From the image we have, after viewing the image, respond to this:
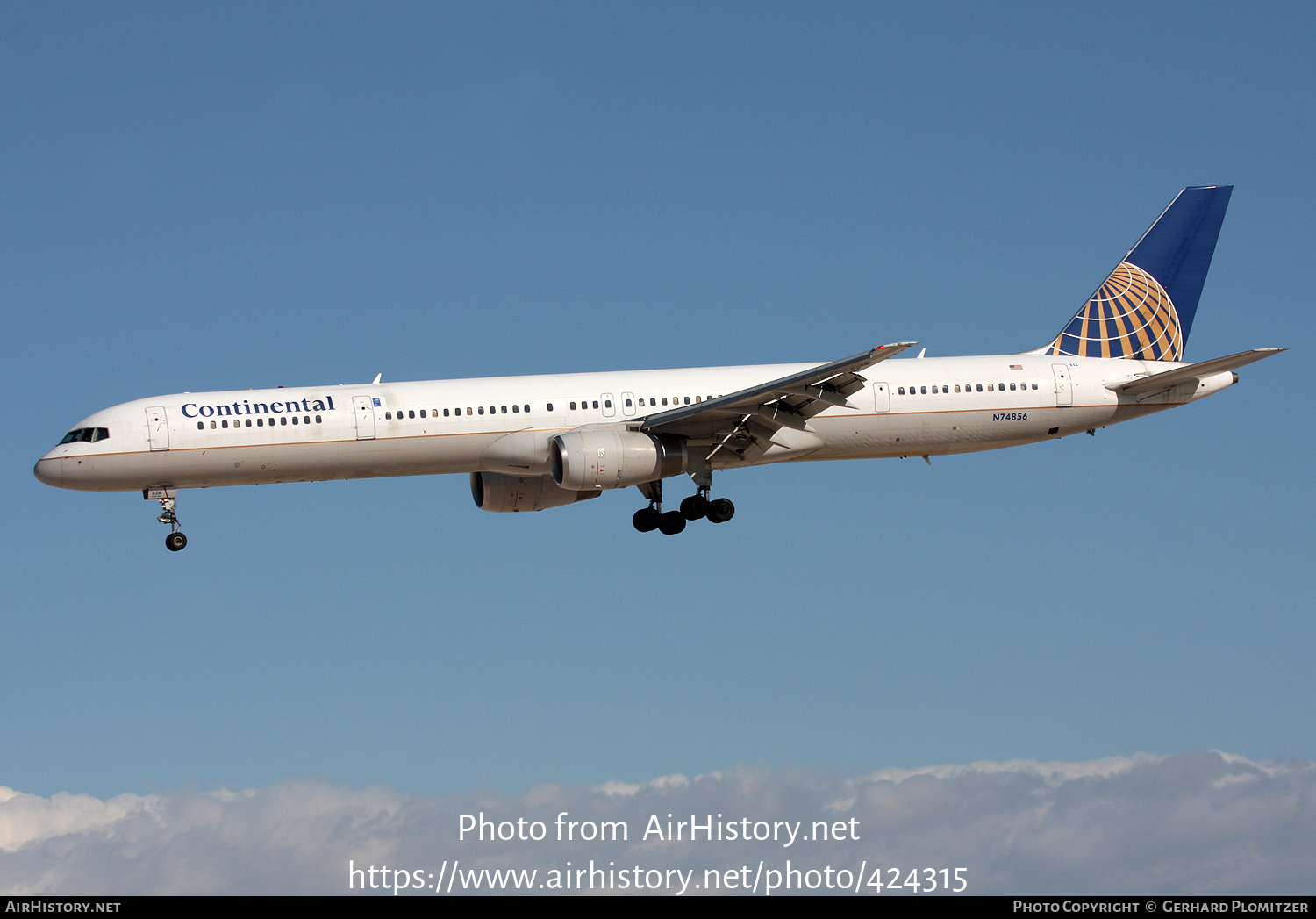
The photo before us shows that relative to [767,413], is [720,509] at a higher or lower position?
lower

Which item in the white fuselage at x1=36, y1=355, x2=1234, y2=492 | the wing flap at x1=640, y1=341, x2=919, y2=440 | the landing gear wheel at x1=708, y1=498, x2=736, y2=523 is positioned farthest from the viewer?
the landing gear wheel at x1=708, y1=498, x2=736, y2=523

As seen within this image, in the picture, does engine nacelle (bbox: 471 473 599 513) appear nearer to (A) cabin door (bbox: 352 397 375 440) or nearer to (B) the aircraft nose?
(A) cabin door (bbox: 352 397 375 440)

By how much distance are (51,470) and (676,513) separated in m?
16.3

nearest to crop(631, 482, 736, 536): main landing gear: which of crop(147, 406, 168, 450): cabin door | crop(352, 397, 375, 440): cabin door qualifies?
crop(352, 397, 375, 440): cabin door

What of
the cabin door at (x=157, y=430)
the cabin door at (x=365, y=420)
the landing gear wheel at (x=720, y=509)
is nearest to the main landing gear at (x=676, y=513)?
the landing gear wheel at (x=720, y=509)

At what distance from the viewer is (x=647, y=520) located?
→ 4278cm

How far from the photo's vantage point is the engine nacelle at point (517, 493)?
42.2 metres

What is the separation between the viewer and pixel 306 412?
3819cm

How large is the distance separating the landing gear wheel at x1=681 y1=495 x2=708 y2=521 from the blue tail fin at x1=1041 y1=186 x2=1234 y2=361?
37.3 ft

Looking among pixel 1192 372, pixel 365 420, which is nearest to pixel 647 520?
pixel 365 420

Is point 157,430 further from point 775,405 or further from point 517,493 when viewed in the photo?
point 775,405

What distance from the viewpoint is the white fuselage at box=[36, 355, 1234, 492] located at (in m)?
37.8

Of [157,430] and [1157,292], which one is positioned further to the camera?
[1157,292]
